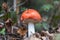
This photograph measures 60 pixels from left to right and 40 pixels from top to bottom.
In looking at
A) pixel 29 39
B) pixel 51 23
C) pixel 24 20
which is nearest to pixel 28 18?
pixel 24 20

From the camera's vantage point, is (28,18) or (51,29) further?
(51,29)

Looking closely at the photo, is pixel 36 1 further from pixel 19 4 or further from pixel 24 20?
pixel 24 20

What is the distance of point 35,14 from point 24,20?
0.57 feet

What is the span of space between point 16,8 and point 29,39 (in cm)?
88

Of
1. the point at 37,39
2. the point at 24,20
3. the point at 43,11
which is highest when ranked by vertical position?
the point at 43,11

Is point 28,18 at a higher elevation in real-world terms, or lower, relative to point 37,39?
higher

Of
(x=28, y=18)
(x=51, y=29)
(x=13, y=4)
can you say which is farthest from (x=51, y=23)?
(x=28, y=18)

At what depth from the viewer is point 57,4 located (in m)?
3.55

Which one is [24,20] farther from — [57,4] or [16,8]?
[57,4]

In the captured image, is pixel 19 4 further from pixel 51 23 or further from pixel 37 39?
pixel 37 39

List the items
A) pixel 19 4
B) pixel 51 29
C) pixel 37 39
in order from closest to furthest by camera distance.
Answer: pixel 37 39, pixel 51 29, pixel 19 4

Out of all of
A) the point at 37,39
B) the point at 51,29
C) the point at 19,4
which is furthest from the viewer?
the point at 19,4

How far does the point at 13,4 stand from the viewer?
3332 mm

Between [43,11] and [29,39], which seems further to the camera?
[43,11]
